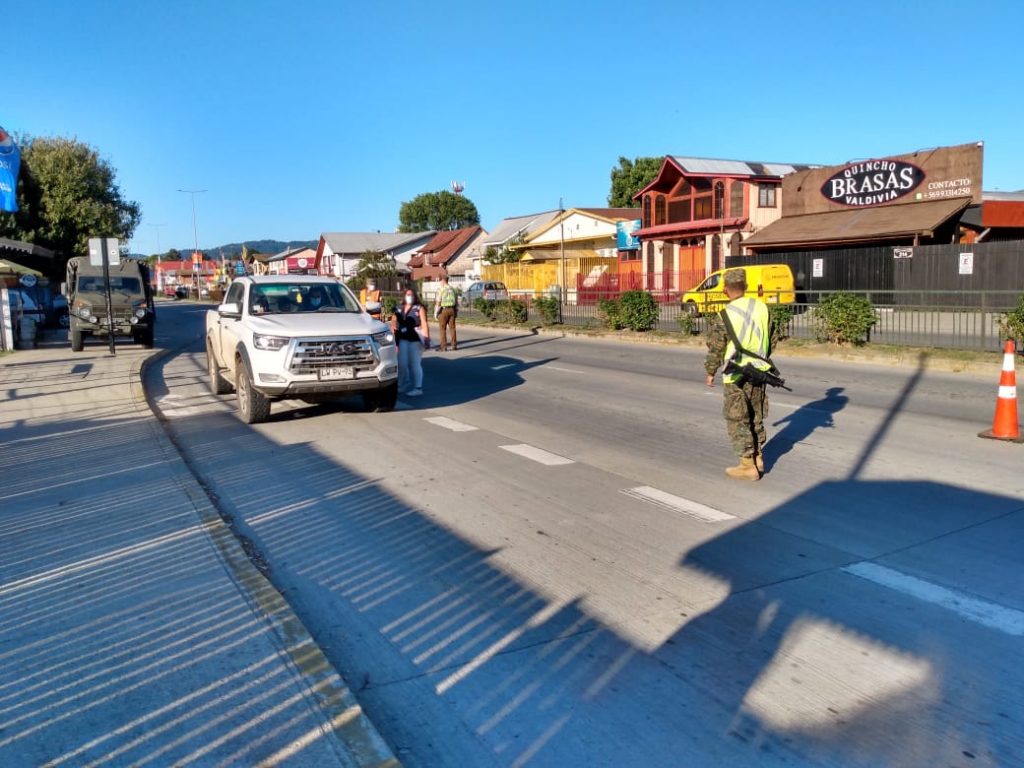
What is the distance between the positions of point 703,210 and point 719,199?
4.52 feet

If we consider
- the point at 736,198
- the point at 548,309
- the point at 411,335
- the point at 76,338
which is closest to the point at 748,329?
the point at 411,335

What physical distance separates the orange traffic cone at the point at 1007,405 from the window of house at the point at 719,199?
31.4 metres

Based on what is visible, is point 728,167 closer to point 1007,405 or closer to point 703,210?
point 703,210

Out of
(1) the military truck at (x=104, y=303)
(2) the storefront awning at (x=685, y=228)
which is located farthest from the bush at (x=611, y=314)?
(2) the storefront awning at (x=685, y=228)

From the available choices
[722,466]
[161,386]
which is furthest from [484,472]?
[161,386]

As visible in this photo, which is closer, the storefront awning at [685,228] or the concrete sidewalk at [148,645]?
the concrete sidewalk at [148,645]

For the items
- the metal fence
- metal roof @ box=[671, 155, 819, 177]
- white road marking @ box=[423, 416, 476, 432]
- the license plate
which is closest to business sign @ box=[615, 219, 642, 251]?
metal roof @ box=[671, 155, 819, 177]

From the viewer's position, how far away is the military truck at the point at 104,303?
22.6 meters

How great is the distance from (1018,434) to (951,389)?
4.50m

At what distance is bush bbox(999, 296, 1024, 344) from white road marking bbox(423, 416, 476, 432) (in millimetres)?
9822

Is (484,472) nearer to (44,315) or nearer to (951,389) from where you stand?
(951,389)

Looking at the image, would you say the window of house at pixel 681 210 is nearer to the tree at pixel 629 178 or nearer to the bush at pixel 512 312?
the bush at pixel 512 312

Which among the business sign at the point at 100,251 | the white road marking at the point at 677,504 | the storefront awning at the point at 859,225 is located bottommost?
the white road marking at the point at 677,504

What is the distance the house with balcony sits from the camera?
38250 millimetres
